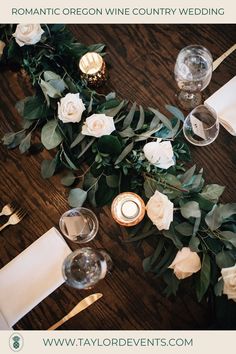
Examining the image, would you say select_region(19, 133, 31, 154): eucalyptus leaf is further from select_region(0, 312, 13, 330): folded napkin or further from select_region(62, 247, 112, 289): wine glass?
select_region(0, 312, 13, 330): folded napkin

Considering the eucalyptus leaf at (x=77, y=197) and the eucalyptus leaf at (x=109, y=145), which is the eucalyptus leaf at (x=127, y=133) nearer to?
the eucalyptus leaf at (x=109, y=145)

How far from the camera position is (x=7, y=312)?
4.06 feet

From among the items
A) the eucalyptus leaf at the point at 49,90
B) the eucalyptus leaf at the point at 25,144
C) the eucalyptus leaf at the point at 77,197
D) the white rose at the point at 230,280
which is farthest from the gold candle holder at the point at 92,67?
the white rose at the point at 230,280

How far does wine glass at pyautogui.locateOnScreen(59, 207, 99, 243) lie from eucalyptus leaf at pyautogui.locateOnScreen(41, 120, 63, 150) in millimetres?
206

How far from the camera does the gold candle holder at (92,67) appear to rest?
1.30 m

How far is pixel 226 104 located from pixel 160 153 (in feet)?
1.08

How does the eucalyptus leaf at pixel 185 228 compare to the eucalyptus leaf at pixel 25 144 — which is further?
the eucalyptus leaf at pixel 25 144

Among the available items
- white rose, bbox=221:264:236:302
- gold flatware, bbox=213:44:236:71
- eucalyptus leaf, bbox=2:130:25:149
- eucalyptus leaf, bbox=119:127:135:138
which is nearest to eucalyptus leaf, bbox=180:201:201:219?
white rose, bbox=221:264:236:302

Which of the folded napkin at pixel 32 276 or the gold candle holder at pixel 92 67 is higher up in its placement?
the gold candle holder at pixel 92 67

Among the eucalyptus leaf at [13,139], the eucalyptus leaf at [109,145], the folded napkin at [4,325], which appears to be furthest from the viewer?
the eucalyptus leaf at [13,139]

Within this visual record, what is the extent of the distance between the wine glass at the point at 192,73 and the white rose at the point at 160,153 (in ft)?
Result: 0.86

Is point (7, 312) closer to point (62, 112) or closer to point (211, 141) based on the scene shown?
point (62, 112)
